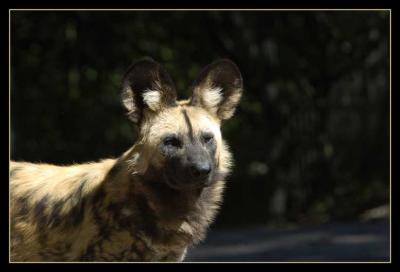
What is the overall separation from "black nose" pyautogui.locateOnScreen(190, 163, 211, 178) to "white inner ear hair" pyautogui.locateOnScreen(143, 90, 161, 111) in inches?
19.9

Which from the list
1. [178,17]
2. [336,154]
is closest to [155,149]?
[178,17]

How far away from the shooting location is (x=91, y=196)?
480cm

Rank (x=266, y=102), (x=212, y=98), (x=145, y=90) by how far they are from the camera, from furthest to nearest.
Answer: (x=266, y=102)
(x=212, y=98)
(x=145, y=90)

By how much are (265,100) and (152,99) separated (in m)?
4.65

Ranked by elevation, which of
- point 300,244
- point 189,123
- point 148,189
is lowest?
point 300,244

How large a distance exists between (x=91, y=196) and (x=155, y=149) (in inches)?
20.0

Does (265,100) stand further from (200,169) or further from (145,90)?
(200,169)

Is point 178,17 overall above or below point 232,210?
above

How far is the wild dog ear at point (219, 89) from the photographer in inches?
193

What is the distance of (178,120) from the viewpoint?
476 cm

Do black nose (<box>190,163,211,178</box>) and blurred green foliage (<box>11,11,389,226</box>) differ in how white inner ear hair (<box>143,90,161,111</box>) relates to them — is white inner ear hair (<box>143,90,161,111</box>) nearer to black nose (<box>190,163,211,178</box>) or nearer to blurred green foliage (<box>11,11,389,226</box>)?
black nose (<box>190,163,211,178</box>)

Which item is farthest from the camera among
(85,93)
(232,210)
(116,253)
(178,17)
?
(232,210)

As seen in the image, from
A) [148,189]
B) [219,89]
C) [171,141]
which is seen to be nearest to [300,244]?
[219,89]

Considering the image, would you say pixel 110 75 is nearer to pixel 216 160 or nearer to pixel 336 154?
pixel 336 154
